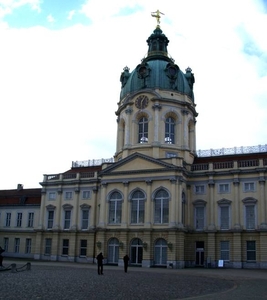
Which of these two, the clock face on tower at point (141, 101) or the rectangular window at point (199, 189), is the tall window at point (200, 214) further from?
the clock face on tower at point (141, 101)

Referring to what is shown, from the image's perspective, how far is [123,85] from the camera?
62156mm

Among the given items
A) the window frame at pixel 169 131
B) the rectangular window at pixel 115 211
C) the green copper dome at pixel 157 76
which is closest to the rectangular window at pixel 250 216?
the window frame at pixel 169 131

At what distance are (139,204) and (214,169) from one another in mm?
10618

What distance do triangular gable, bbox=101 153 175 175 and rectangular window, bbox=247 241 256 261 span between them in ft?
43.2

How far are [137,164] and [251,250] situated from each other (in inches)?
679

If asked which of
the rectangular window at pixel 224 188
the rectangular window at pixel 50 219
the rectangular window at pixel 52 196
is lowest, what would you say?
the rectangular window at pixel 50 219

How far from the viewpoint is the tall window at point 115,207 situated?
172 feet

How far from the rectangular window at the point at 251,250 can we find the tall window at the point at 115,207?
53.0 feet

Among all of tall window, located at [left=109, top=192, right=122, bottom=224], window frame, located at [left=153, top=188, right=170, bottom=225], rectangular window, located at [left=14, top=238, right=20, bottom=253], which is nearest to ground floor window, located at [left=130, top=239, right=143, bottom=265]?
window frame, located at [left=153, top=188, right=170, bottom=225]

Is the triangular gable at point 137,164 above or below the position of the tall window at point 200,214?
above

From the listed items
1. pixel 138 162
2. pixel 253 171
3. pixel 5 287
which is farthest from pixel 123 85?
pixel 5 287

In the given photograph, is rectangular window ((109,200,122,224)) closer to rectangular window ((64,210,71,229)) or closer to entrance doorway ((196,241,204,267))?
rectangular window ((64,210,71,229))

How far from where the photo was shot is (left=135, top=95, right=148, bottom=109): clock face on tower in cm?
5684

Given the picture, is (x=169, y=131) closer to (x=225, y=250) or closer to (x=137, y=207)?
(x=137, y=207)
